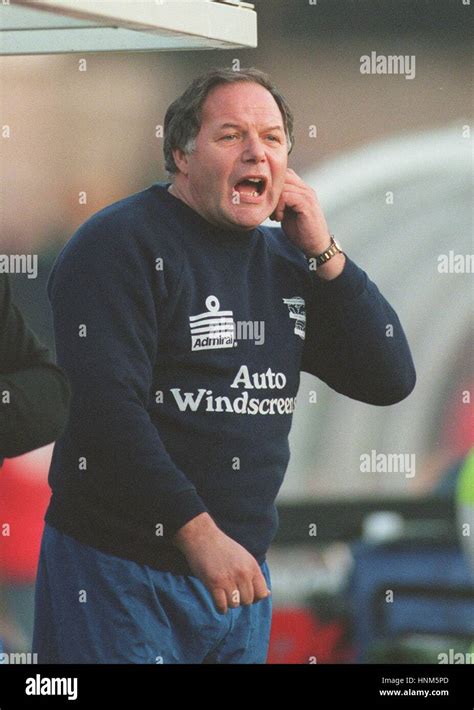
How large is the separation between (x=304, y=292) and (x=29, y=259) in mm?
939

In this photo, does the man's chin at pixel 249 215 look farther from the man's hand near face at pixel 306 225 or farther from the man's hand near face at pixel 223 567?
the man's hand near face at pixel 223 567

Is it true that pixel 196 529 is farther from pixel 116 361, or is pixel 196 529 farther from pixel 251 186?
pixel 251 186

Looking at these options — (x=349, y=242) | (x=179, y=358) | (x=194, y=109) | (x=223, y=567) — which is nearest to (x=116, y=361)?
(x=179, y=358)

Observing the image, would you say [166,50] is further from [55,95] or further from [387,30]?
[387,30]

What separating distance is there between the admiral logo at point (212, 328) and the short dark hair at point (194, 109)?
368 mm

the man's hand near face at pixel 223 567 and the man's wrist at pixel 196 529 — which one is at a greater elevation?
the man's wrist at pixel 196 529

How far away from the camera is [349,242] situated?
12.8 feet

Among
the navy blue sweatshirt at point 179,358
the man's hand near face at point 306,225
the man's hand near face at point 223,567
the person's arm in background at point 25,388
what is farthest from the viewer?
the man's hand near face at point 306,225

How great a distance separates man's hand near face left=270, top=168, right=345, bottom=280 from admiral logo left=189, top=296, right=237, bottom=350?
0.80ft

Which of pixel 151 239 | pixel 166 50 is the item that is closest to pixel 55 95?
pixel 166 50

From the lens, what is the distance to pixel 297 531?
3.89 meters

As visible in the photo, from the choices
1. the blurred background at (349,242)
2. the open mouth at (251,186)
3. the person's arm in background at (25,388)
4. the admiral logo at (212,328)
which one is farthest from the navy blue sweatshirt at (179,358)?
the blurred background at (349,242)

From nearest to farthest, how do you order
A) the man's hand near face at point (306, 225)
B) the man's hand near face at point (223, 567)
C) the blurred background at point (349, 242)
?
1. the man's hand near face at point (223, 567)
2. the man's hand near face at point (306, 225)
3. the blurred background at point (349, 242)

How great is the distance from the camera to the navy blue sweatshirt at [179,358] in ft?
9.83
